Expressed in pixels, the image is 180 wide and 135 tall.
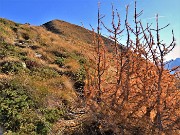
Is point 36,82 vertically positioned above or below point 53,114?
above

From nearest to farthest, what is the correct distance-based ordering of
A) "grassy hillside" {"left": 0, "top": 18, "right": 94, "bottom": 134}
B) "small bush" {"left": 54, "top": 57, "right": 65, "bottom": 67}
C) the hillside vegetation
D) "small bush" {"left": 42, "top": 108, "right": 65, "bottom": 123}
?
the hillside vegetation → "grassy hillside" {"left": 0, "top": 18, "right": 94, "bottom": 134} → "small bush" {"left": 42, "top": 108, "right": 65, "bottom": 123} → "small bush" {"left": 54, "top": 57, "right": 65, "bottom": 67}

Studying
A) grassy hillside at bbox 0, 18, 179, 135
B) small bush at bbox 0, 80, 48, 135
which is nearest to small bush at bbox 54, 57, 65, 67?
grassy hillside at bbox 0, 18, 179, 135

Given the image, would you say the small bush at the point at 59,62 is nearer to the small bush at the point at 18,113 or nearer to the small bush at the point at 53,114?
the small bush at the point at 18,113

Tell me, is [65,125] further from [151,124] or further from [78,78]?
[78,78]

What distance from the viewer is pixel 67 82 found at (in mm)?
17625

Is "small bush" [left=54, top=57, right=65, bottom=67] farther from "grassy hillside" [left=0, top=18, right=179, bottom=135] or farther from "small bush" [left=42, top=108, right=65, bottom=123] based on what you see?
"small bush" [left=42, top=108, right=65, bottom=123]

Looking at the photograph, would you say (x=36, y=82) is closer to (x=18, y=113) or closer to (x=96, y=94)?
(x=18, y=113)

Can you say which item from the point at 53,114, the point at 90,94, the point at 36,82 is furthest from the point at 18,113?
the point at 36,82

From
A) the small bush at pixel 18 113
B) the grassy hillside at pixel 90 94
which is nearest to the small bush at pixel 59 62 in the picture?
the grassy hillside at pixel 90 94

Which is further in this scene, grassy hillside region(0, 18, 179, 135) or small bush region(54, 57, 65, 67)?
small bush region(54, 57, 65, 67)

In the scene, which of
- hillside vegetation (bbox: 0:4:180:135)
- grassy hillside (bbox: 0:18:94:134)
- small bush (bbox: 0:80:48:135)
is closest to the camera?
hillside vegetation (bbox: 0:4:180:135)

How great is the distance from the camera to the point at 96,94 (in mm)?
9758

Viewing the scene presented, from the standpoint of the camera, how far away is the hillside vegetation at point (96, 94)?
822cm

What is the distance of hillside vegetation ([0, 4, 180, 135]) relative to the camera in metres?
8.22
